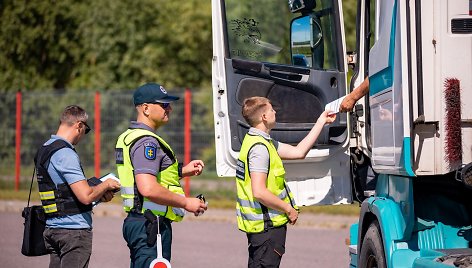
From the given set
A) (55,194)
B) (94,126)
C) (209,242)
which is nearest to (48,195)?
(55,194)

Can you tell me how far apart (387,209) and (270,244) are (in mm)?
934

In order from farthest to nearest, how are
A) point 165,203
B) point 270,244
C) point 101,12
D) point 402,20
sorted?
point 101,12 → point 270,244 → point 165,203 → point 402,20

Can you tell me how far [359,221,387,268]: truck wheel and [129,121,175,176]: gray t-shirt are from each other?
1.41m

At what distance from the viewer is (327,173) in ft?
28.8

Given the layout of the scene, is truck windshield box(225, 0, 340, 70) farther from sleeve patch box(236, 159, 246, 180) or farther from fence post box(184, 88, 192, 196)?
fence post box(184, 88, 192, 196)

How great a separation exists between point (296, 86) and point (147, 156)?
7.55ft

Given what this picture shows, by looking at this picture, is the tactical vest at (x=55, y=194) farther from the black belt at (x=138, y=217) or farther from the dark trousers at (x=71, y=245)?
the black belt at (x=138, y=217)

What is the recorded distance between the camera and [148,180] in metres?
6.73

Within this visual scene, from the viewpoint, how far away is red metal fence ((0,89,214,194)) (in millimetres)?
21047

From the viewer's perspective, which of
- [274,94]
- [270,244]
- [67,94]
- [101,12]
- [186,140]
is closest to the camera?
[270,244]

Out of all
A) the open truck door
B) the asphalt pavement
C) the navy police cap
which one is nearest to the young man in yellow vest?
the navy police cap

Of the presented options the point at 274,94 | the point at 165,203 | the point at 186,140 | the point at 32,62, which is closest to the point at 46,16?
the point at 32,62

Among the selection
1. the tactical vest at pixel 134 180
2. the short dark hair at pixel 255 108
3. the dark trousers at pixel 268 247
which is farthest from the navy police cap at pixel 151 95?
the dark trousers at pixel 268 247

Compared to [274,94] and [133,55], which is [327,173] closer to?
[274,94]
